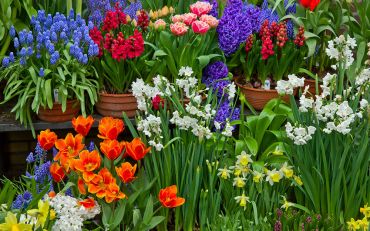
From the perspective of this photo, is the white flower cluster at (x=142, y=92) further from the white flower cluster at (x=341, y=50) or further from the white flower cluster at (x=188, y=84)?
the white flower cluster at (x=341, y=50)


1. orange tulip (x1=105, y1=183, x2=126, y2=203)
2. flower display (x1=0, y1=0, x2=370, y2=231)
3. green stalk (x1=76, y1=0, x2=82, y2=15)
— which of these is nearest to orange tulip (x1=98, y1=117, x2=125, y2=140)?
flower display (x1=0, y1=0, x2=370, y2=231)

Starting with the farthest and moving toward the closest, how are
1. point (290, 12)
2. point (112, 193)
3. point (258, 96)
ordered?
point (290, 12), point (258, 96), point (112, 193)

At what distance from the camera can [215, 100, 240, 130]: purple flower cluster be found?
9.84ft

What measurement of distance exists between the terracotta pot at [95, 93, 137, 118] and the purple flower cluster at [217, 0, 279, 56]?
0.55 m

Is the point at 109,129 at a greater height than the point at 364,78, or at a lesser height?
lesser

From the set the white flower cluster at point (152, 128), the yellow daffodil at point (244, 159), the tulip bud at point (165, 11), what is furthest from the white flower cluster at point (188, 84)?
the tulip bud at point (165, 11)

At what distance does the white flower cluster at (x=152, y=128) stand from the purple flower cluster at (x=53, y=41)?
0.56m

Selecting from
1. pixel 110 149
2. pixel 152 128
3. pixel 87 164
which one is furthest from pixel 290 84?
pixel 87 164

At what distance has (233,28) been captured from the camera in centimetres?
320

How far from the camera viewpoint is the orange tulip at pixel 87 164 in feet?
7.70

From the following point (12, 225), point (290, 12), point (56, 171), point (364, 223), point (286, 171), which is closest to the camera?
point (12, 225)

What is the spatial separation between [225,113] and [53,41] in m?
0.89

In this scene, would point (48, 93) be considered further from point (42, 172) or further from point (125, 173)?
point (125, 173)

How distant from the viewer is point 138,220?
2.47m
